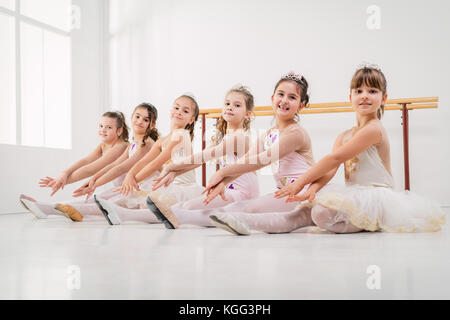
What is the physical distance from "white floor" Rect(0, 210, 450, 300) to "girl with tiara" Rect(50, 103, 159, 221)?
63cm

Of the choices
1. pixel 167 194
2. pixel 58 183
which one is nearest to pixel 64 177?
pixel 58 183

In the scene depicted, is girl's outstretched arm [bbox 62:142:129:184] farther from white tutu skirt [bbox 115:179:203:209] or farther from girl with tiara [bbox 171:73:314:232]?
girl with tiara [bbox 171:73:314:232]

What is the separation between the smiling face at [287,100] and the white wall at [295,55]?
177 cm

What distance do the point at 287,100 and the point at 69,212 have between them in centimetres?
110

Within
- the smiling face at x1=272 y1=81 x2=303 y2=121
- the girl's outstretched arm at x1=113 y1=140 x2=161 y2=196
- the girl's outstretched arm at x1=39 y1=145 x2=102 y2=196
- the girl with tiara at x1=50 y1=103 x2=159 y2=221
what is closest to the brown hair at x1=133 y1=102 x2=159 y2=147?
the girl with tiara at x1=50 y1=103 x2=159 y2=221

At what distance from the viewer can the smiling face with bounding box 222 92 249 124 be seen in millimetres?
2030

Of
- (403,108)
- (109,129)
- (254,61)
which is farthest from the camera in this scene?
(254,61)

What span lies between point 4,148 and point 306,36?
2231 millimetres

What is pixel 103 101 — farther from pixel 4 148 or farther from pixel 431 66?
pixel 431 66

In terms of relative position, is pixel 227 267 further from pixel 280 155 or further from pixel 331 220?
pixel 280 155

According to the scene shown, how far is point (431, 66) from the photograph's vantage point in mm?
3303

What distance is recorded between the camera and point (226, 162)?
6.52 feet

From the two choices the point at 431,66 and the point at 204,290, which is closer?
the point at 204,290
